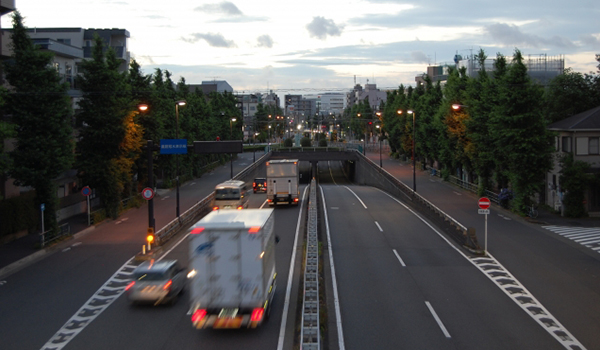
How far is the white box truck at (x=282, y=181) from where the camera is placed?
136ft

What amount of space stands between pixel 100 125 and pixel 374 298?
26.7 metres

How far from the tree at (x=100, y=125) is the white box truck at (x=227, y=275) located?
25.6 m

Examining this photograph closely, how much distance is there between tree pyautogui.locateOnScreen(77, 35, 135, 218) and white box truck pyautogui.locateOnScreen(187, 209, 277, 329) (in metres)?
25.6

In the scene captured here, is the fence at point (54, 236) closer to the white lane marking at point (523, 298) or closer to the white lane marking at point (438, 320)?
the white lane marking at point (438, 320)

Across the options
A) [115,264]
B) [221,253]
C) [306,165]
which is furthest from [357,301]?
[306,165]

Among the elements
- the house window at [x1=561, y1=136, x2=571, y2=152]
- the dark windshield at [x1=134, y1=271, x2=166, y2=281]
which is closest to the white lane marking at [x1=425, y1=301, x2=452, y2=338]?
the dark windshield at [x1=134, y1=271, x2=166, y2=281]

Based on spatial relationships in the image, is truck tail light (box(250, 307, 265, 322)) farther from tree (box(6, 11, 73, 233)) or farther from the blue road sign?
tree (box(6, 11, 73, 233))

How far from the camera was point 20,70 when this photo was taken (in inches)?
1125

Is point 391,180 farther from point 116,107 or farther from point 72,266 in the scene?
point 72,266

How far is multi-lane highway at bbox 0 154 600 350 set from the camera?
14.6m

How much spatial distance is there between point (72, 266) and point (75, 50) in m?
24.6

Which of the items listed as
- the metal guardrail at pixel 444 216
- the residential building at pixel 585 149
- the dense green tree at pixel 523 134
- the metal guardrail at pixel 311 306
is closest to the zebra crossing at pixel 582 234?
the dense green tree at pixel 523 134

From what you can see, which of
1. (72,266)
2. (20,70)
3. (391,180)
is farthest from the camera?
(391,180)

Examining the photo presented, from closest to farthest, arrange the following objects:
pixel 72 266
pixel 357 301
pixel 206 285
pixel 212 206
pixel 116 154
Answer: pixel 206 285 < pixel 357 301 < pixel 72 266 < pixel 116 154 < pixel 212 206
